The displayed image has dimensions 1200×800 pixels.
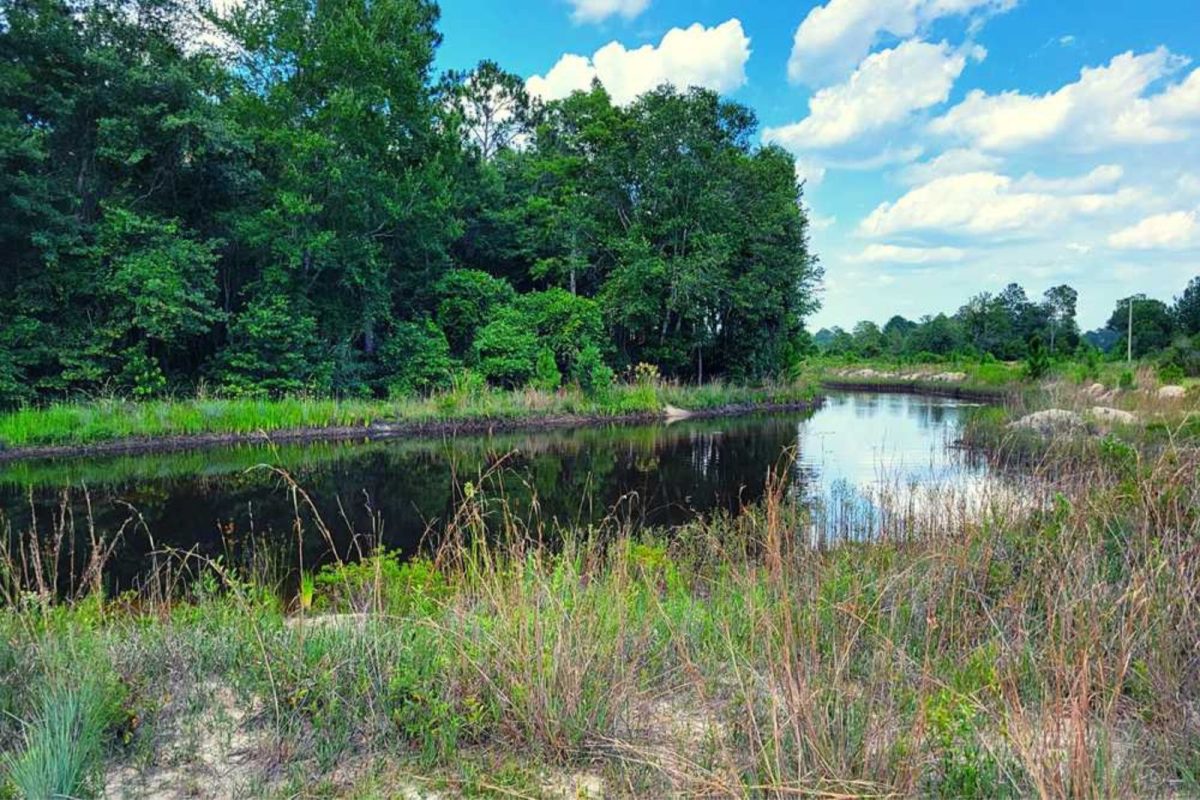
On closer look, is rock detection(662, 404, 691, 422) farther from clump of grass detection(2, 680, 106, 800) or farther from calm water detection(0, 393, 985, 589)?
clump of grass detection(2, 680, 106, 800)

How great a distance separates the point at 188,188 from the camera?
2041cm

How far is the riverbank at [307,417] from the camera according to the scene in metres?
14.0

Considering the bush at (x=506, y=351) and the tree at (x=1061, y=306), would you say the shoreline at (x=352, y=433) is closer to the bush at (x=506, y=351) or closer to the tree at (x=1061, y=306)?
the bush at (x=506, y=351)

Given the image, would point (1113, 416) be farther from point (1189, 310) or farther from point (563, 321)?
point (1189, 310)

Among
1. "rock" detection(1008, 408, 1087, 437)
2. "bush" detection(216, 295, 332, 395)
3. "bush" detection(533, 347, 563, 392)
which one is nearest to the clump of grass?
"rock" detection(1008, 408, 1087, 437)

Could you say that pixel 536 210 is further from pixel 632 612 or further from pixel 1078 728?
pixel 1078 728

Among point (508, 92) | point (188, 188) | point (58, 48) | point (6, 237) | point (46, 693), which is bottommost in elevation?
point (46, 693)

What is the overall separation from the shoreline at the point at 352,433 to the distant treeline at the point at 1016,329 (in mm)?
29775

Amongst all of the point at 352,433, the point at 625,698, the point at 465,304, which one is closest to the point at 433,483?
the point at 352,433

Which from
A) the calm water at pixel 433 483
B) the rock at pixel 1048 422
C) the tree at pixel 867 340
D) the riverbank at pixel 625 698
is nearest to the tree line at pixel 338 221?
the calm water at pixel 433 483

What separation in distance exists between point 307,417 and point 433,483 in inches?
283

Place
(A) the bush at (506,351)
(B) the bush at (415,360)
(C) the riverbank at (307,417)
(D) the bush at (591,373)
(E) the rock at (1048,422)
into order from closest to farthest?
(E) the rock at (1048,422) < (C) the riverbank at (307,417) < (B) the bush at (415,360) < (A) the bush at (506,351) < (D) the bush at (591,373)

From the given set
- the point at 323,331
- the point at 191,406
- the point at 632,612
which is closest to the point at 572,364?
the point at 323,331

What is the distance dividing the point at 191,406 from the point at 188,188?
821 cm
